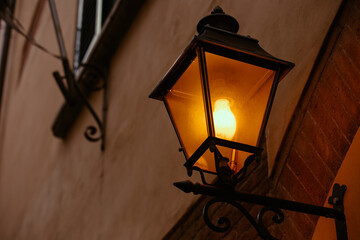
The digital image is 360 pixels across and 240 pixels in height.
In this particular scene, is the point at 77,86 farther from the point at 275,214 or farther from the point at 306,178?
the point at 275,214

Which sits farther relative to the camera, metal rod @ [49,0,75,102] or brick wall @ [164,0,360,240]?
metal rod @ [49,0,75,102]

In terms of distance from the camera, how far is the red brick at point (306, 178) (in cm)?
289

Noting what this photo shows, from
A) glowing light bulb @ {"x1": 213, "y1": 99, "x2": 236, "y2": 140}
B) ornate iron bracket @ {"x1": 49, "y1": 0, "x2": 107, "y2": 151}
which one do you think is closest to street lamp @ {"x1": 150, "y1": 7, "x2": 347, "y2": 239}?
glowing light bulb @ {"x1": 213, "y1": 99, "x2": 236, "y2": 140}

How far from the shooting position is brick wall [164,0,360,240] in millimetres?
2848

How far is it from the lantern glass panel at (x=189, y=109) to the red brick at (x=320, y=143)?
651 millimetres

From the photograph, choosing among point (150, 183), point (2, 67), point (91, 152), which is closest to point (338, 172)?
point (150, 183)

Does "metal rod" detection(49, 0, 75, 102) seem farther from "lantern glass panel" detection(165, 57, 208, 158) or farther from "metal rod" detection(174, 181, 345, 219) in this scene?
"metal rod" detection(174, 181, 345, 219)

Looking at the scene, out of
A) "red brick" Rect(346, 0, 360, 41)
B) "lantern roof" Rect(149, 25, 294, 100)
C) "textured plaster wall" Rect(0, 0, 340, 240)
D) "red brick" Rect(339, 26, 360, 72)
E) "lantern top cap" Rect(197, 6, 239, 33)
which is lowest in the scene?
"textured plaster wall" Rect(0, 0, 340, 240)

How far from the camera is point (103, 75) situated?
245 inches

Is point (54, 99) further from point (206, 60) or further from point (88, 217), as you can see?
point (206, 60)

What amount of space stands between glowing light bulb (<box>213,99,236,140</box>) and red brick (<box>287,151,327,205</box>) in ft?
1.94

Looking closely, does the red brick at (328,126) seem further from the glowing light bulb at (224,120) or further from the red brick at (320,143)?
the glowing light bulb at (224,120)

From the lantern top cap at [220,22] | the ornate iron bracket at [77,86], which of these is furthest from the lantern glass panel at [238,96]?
the ornate iron bracket at [77,86]

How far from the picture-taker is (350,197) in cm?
262
